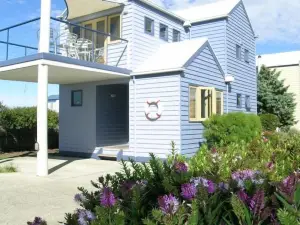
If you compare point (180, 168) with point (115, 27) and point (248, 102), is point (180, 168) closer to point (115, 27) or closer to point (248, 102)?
point (115, 27)

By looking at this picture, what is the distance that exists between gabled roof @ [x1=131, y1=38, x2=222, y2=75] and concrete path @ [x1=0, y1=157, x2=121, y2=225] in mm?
3695

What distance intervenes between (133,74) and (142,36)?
1759mm

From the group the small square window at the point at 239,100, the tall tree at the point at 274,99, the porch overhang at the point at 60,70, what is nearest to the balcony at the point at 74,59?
the porch overhang at the point at 60,70

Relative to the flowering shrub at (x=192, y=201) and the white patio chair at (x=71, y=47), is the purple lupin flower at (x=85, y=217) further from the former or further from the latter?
the white patio chair at (x=71, y=47)

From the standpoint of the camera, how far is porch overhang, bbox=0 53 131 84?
1017 centimetres

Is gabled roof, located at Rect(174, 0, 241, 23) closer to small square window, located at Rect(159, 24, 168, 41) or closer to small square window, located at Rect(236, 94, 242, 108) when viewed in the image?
small square window, located at Rect(159, 24, 168, 41)

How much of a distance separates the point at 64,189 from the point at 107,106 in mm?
7168

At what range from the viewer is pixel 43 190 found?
7539mm

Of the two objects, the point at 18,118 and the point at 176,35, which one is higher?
the point at 176,35

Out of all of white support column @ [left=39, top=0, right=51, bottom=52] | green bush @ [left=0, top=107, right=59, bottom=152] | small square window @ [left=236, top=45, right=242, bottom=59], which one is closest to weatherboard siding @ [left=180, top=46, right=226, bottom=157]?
small square window @ [left=236, top=45, right=242, bottom=59]

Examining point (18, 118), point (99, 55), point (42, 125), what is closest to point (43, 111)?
point (42, 125)

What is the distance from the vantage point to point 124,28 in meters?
13.2

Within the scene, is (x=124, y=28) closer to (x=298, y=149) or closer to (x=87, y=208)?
(x=298, y=149)

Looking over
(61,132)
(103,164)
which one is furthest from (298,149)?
(61,132)
